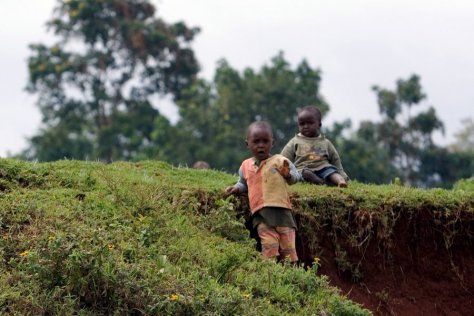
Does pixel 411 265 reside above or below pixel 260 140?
below

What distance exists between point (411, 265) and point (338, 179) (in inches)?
49.7

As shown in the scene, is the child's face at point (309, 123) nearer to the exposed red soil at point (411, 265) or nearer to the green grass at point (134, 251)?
the green grass at point (134, 251)

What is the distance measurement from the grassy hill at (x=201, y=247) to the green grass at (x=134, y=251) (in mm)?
12

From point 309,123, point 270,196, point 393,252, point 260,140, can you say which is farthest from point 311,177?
point 270,196

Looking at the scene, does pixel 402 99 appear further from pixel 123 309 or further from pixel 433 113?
pixel 123 309

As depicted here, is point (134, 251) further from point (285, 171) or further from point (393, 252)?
point (393, 252)

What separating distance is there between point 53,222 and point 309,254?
297 cm

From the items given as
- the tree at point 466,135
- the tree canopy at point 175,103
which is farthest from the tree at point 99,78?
the tree at point 466,135

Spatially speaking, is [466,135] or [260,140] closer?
[260,140]

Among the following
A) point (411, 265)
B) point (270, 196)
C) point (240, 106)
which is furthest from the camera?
point (240, 106)

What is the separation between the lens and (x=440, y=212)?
34.9 feet

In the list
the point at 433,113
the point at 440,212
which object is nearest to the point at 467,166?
the point at 433,113

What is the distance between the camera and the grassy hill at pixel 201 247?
710 cm

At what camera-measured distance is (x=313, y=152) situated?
11.3 metres
